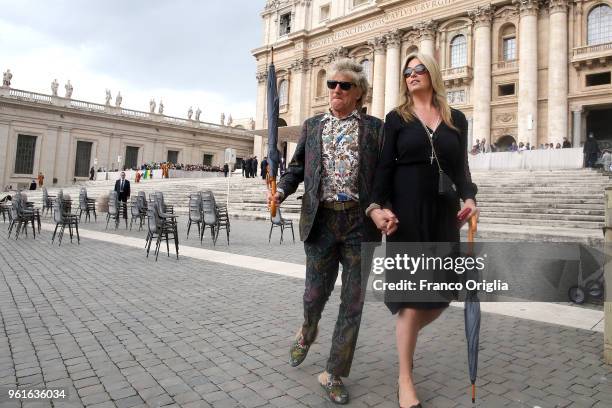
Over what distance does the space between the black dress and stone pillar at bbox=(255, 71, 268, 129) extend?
44503 millimetres

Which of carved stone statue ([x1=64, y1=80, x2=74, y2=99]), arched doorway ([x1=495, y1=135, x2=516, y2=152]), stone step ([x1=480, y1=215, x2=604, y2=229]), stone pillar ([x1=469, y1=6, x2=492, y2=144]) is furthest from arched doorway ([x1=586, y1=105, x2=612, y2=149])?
carved stone statue ([x1=64, y1=80, x2=74, y2=99])

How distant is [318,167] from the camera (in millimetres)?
3021

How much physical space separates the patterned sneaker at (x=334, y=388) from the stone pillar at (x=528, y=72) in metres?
27.9

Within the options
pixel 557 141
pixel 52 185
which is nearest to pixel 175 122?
pixel 52 185

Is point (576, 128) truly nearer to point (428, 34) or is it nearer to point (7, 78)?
point (428, 34)

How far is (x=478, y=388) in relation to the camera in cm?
292

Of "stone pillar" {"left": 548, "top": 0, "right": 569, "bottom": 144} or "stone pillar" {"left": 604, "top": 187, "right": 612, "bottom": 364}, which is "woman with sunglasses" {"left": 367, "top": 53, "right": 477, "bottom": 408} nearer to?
"stone pillar" {"left": 604, "top": 187, "right": 612, "bottom": 364}

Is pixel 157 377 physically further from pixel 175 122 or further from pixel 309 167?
pixel 175 122

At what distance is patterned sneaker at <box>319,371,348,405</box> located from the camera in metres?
2.65

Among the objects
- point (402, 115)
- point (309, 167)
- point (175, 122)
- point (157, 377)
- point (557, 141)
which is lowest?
point (157, 377)

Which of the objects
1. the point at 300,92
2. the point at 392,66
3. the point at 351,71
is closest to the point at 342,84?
the point at 351,71

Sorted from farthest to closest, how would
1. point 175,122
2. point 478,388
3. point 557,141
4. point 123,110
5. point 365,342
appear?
1. point 175,122
2. point 123,110
3. point 557,141
4. point 365,342
5. point 478,388

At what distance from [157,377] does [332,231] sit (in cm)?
164

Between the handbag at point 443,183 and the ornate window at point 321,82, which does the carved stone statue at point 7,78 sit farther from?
the handbag at point 443,183
